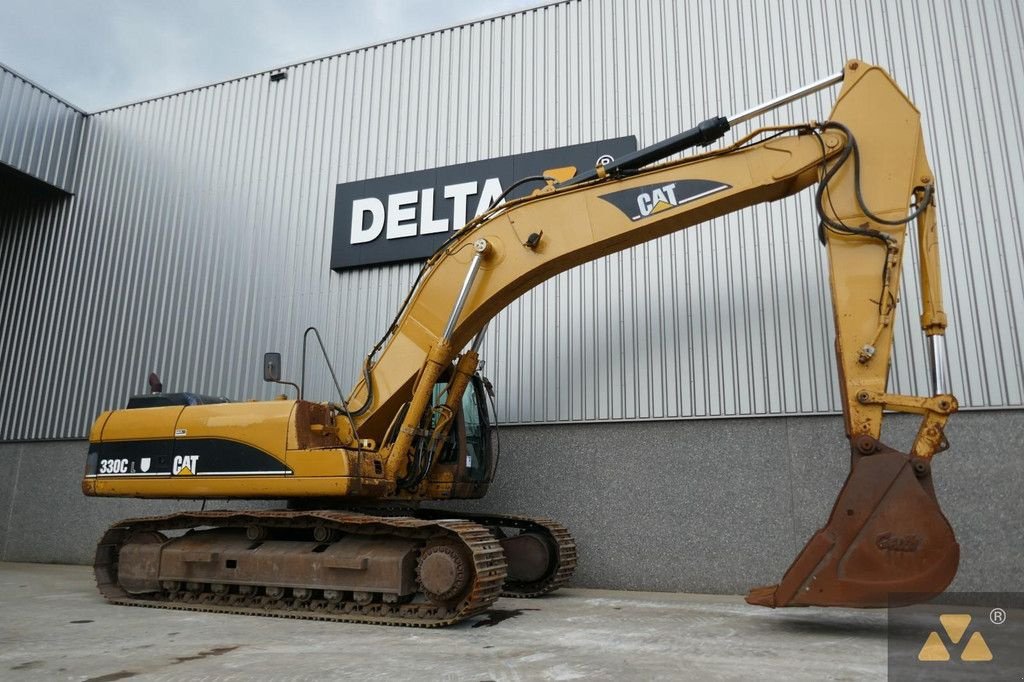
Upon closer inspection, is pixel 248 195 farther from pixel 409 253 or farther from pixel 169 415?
pixel 169 415

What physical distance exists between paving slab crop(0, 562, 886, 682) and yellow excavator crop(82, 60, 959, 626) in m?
0.39

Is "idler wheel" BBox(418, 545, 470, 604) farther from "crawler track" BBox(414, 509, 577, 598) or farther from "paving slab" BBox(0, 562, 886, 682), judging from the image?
"crawler track" BBox(414, 509, 577, 598)

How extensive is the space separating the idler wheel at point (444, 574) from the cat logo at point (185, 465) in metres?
2.70

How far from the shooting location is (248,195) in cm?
1201

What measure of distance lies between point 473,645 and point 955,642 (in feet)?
12.0

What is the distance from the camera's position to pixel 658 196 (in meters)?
6.73

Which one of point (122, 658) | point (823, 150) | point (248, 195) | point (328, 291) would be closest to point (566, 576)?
point (122, 658)

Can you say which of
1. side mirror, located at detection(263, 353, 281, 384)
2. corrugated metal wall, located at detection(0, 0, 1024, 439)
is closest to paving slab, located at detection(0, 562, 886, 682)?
side mirror, located at detection(263, 353, 281, 384)

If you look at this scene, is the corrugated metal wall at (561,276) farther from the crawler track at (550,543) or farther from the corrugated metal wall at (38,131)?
the crawler track at (550,543)

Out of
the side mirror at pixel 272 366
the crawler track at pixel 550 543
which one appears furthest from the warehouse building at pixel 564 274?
the side mirror at pixel 272 366

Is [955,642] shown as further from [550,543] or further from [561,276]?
[561,276]

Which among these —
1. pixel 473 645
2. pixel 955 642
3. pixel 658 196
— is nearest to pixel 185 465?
pixel 473 645

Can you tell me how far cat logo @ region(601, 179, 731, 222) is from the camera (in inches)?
259

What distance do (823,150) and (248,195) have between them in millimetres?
9037
